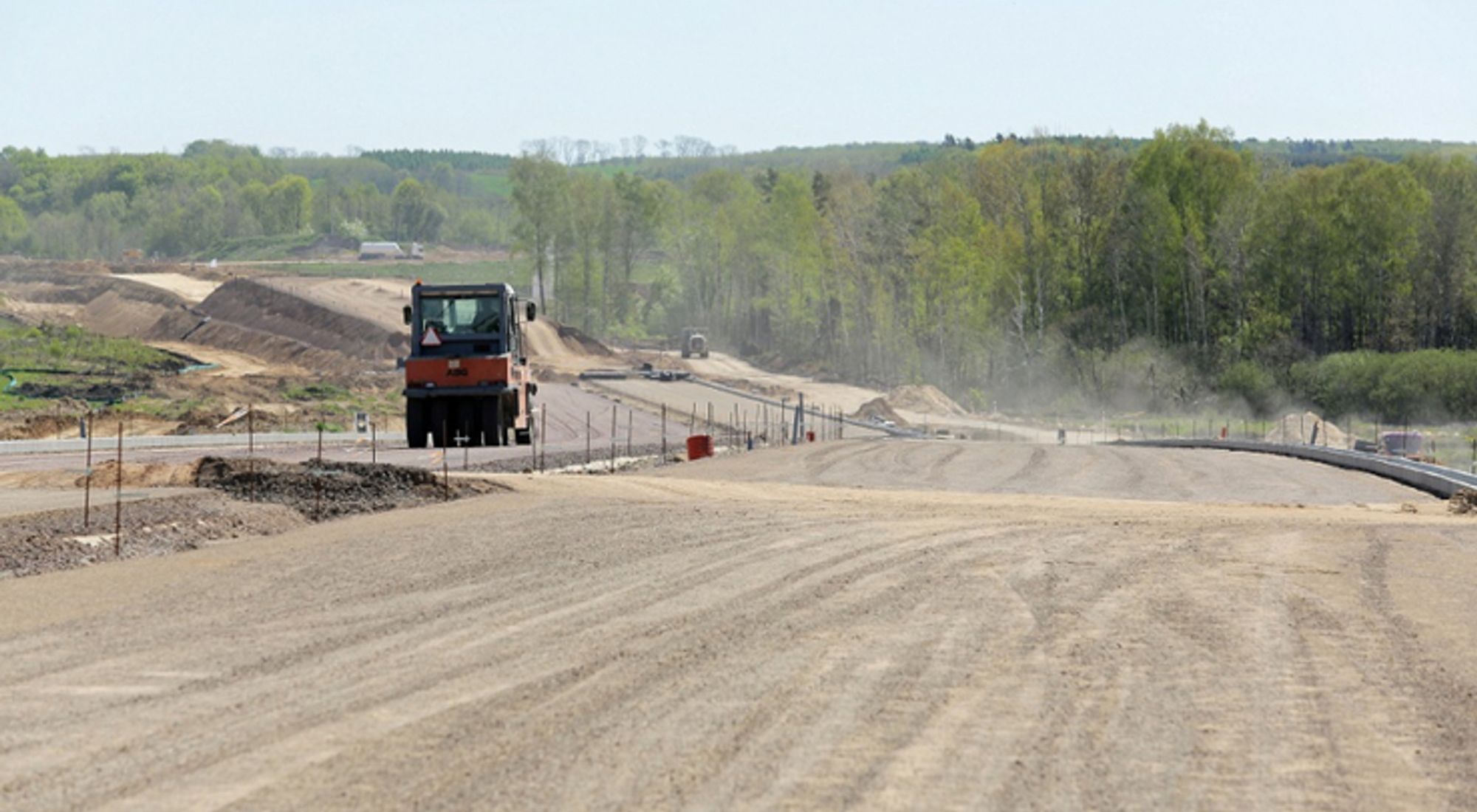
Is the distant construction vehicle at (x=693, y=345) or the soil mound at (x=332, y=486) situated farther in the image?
the distant construction vehicle at (x=693, y=345)

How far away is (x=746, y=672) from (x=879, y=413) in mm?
74074

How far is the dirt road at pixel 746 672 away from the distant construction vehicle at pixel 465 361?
526 inches

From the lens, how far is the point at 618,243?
15875 centimetres

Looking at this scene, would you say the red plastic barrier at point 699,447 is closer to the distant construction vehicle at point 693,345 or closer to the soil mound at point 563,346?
the soil mound at point 563,346

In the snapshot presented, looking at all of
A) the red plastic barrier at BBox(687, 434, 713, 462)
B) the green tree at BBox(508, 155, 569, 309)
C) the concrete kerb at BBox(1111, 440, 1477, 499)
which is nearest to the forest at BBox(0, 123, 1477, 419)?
the green tree at BBox(508, 155, 569, 309)

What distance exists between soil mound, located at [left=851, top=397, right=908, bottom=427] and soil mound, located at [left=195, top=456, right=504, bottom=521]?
174 ft

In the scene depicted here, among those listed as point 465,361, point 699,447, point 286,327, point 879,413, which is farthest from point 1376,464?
point 286,327

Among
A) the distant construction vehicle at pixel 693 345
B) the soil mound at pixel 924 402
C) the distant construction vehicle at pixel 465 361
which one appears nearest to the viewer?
the distant construction vehicle at pixel 465 361

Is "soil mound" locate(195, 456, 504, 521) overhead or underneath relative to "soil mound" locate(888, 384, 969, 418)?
overhead

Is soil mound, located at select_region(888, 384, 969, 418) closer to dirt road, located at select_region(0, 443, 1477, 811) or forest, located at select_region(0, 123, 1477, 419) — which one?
forest, located at select_region(0, 123, 1477, 419)

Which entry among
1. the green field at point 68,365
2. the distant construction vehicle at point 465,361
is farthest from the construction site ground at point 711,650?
the green field at point 68,365

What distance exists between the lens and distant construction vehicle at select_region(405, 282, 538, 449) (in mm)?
38000

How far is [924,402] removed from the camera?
9388 centimetres

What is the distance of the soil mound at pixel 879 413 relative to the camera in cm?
8462
